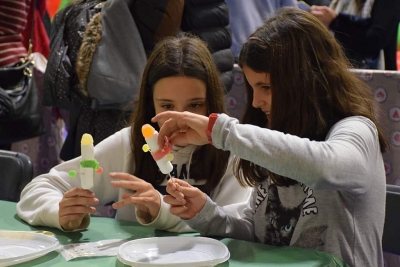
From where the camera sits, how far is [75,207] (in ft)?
6.32

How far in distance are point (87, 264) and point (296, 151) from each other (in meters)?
0.59

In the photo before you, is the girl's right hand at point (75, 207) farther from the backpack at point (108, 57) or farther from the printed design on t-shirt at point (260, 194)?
A: the backpack at point (108, 57)

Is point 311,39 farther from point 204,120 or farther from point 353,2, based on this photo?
point 353,2

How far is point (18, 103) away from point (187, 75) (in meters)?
1.57

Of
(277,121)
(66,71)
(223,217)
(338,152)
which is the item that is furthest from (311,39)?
(66,71)

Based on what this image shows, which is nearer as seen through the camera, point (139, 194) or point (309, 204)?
point (309, 204)

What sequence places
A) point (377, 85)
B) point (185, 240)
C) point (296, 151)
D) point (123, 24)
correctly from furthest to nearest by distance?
point (123, 24), point (377, 85), point (185, 240), point (296, 151)

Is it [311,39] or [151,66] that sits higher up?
[311,39]

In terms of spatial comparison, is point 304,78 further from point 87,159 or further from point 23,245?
point 23,245

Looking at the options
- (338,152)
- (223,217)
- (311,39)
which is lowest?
(223,217)

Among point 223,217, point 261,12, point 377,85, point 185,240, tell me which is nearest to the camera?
point 185,240

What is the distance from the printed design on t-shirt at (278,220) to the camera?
6.07 ft

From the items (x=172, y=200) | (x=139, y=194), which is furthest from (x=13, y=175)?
(x=172, y=200)

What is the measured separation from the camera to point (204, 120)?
1.69 m
